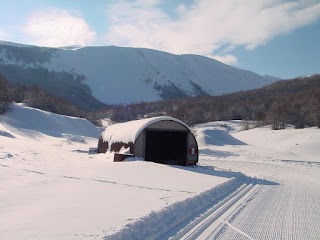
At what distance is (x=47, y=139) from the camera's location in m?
46.1

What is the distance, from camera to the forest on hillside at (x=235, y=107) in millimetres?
65375

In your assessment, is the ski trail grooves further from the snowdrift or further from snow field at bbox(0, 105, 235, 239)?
the snowdrift

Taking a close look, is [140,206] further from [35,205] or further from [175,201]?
[35,205]

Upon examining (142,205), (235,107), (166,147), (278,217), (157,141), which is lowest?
(278,217)

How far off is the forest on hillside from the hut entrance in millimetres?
28665

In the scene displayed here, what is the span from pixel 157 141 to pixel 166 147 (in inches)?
38.6

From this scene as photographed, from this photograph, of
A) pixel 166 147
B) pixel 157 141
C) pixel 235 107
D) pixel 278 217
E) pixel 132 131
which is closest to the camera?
pixel 278 217

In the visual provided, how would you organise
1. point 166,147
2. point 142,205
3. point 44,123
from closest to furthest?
1. point 142,205
2. point 166,147
3. point 44,123

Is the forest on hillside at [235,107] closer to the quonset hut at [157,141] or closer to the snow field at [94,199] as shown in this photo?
the quonset hut at [157,141]

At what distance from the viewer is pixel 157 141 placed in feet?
95.6

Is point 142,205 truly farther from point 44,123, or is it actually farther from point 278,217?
point 44,123

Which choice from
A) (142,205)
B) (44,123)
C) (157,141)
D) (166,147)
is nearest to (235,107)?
(44,123)

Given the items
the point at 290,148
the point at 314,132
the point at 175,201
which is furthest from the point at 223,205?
the point at 314,132

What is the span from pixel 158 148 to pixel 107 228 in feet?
70.8
